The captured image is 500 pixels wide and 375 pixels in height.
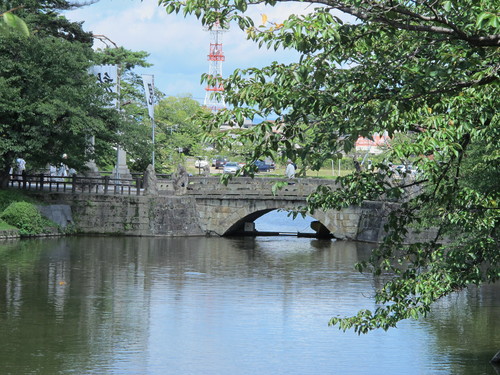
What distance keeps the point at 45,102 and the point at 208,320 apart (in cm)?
1830

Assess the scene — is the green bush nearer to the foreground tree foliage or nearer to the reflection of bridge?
the reflection of bridge

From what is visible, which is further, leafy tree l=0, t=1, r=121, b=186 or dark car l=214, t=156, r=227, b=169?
dark car l=214, t=156, r=227, b=169

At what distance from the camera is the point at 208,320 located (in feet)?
65.7

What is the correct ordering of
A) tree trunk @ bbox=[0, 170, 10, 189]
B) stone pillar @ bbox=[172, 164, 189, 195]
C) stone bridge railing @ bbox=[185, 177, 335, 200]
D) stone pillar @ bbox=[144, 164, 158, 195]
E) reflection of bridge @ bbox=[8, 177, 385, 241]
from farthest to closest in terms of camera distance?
stone pillar @ bbox=[172, 164, 189, 195] → stone bridge railing @ bbox=[185, 177, 335, 200] → stone pillar @ bbox=[144, 164, 158, 195] → reflection of bridge @ bbox=[8, 177, 385, 241] → tree trunk @ bbox=[0, 170, 10, 189]

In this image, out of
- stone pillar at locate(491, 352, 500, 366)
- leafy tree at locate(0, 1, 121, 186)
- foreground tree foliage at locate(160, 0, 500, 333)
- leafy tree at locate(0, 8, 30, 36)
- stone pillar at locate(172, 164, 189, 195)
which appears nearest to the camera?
leafy tree at locate(0, 8, 30, 36)

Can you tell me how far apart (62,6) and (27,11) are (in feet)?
5.15

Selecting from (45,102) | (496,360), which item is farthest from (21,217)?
(496,360)

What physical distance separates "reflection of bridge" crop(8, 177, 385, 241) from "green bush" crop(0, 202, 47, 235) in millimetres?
2557

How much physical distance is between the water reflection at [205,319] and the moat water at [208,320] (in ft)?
0.12

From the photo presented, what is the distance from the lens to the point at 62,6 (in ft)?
127

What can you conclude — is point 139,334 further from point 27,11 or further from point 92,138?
point 27,11

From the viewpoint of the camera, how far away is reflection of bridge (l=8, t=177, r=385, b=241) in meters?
38.5

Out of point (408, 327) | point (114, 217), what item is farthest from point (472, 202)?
point (114, 217)

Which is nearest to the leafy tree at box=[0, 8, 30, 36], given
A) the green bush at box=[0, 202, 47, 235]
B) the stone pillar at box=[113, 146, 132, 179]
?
the green bush at box=[0, 202, 47, 235]
